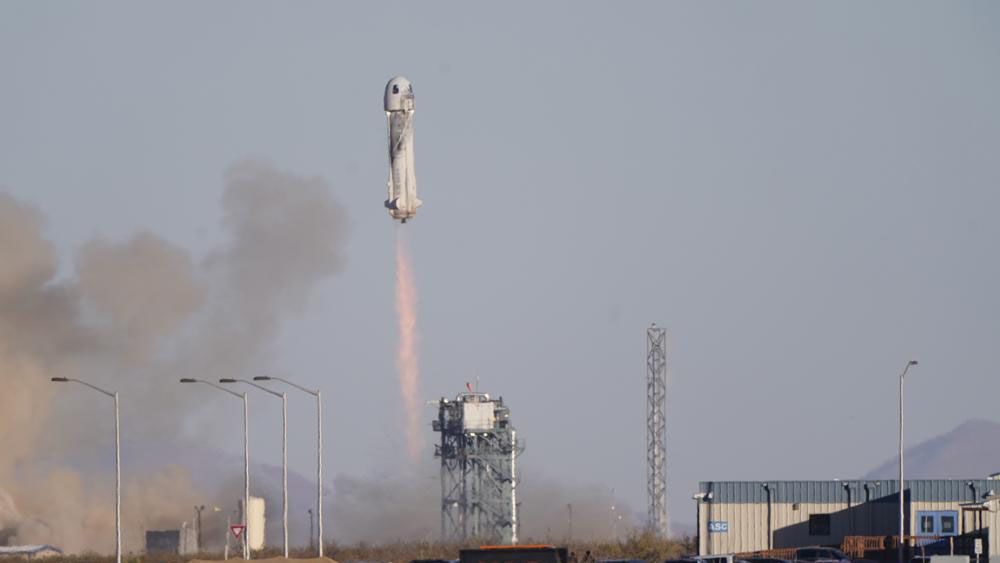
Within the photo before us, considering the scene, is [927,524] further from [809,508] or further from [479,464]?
[479,464]

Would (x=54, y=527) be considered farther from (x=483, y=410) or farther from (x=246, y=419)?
(x=246, y=419)

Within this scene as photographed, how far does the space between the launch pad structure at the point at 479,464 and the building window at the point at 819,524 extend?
35931mm

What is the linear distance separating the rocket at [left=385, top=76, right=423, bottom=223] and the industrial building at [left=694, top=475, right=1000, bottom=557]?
24.3 meters

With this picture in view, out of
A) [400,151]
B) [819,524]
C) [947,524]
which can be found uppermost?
[400,151]

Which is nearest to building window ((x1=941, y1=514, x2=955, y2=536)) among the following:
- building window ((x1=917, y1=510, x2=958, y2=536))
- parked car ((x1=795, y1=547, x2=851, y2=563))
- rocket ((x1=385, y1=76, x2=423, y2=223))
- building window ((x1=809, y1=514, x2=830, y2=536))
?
building window ((x1=917, y1=510, x2=958, y2=536))

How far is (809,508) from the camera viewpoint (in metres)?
119

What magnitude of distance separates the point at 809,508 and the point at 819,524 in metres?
1.06

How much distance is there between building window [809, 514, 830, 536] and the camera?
389 feet

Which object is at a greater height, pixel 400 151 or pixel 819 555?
pixel 400 151

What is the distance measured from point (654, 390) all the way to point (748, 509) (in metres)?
47.0

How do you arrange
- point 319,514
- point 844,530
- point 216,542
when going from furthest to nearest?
point 216,542 → point 844,530 → point 319,514

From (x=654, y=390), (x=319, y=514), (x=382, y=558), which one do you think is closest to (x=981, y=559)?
(x=319, y=514)

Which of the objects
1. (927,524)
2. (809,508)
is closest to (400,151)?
(809,508)

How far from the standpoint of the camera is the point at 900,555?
9788cm
